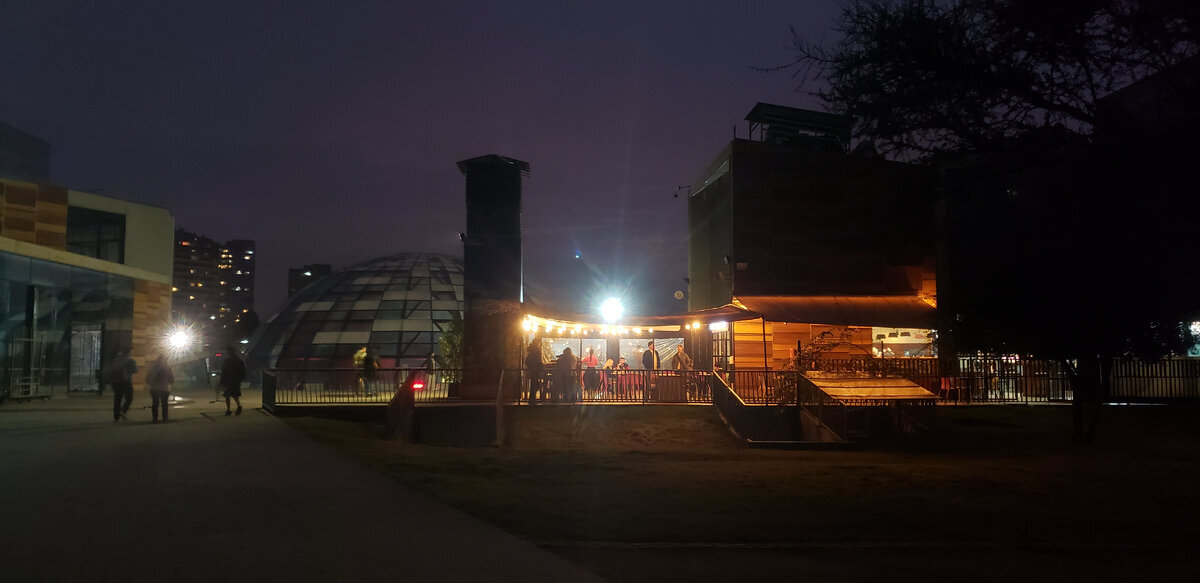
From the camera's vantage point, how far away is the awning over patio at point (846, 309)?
23.9 meters

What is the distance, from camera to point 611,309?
93.3 feet

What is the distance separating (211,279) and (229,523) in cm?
19710

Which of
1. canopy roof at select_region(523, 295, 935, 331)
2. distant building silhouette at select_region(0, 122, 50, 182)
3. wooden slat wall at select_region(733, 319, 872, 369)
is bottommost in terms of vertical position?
wooden slat wall at select_region(733, 319, 872, 369)

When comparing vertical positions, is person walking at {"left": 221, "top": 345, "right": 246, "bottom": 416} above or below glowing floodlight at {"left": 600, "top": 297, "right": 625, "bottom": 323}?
below

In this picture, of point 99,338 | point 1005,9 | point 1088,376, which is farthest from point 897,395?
point 99,338

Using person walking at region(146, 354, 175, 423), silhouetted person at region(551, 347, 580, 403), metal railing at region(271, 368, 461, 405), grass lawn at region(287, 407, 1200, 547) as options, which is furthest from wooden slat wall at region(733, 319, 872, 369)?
person walking at region(146, 354, 175, 423)

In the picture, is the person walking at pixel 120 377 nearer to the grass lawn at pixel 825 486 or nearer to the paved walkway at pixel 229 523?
the grass lawn at pixel 825 486

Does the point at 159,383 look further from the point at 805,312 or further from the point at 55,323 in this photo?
the point at 805,312

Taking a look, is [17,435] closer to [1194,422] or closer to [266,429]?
[266,429]

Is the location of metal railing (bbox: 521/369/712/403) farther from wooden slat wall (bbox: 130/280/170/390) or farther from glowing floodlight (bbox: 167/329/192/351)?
glowing floodlight (bbox: 167/329/192/351)

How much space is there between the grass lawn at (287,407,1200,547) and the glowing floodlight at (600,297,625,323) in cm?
861

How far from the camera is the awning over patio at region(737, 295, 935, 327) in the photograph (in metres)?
23.9

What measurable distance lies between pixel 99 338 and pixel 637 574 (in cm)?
3155

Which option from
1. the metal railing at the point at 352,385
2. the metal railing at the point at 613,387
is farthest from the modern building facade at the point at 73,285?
the metal railing at the point at 613,387
